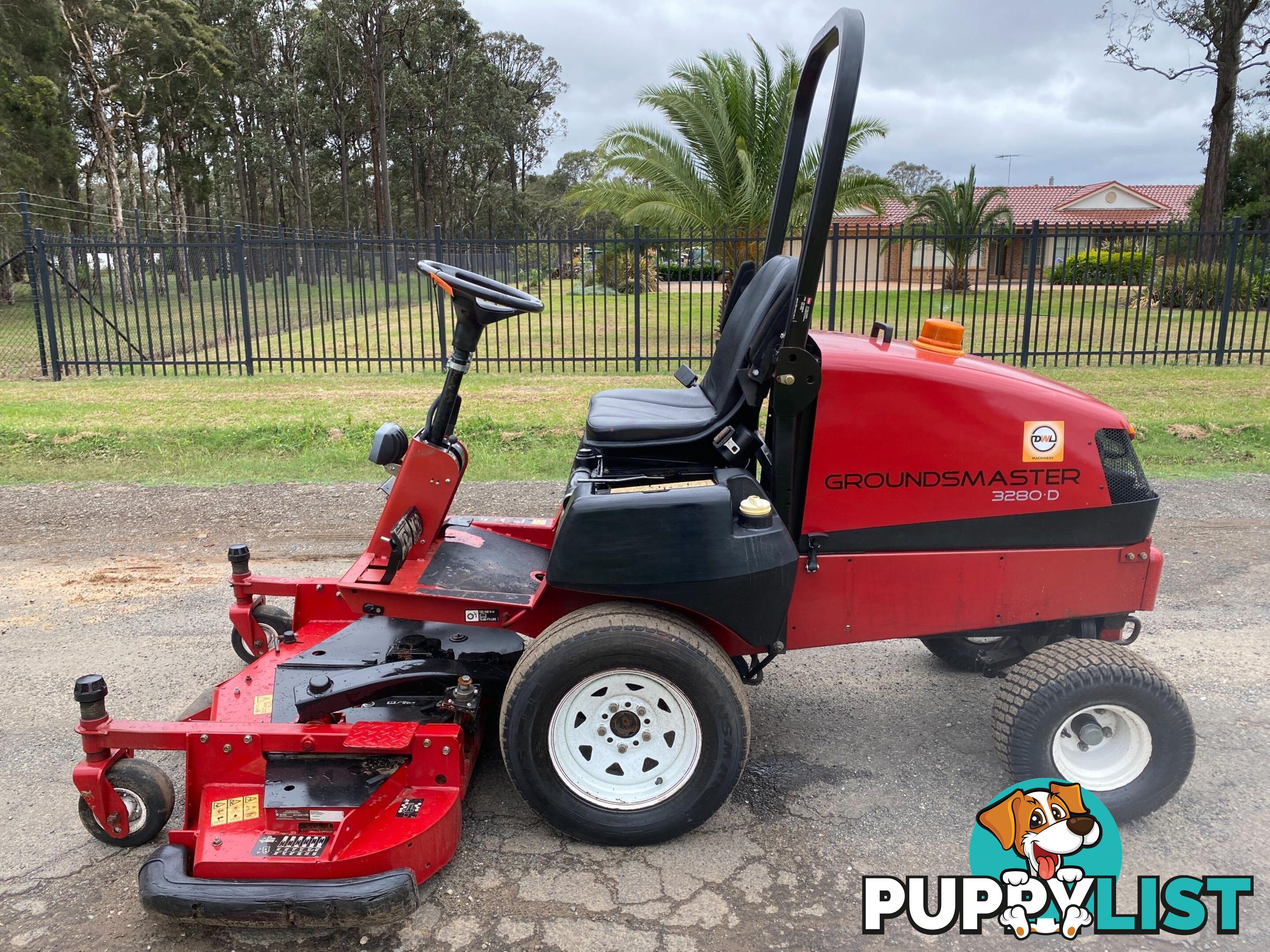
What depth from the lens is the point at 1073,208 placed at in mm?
49094

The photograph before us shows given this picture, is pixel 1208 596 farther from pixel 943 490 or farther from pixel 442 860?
pixel 442 860

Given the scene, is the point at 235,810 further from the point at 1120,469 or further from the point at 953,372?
the point at 1120,469

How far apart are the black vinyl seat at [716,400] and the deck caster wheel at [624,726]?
663 mm

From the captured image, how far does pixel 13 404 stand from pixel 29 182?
24.8 metres

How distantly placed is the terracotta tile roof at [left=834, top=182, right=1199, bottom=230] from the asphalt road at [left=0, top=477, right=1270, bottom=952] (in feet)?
140

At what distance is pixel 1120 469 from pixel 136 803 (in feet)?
11.1

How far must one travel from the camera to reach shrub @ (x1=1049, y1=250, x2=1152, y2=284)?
48.0ft

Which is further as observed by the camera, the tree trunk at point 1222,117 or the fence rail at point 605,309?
the tree trunk at point 1222,117

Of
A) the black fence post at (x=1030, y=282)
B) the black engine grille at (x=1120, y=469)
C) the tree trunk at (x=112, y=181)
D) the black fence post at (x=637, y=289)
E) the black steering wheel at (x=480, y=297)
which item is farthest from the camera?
the tree trunk at (x=112, y=181)

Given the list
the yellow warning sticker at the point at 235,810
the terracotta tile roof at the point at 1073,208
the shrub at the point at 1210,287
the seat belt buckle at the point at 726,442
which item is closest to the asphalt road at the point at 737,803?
the yellow warning sticker at the point at 235,810

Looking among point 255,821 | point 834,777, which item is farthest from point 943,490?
point 255,821

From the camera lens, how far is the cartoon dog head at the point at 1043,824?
9.59ft

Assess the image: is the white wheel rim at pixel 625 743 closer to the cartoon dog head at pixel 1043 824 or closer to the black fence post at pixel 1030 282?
the cartoon dog head at pixel 1043 824

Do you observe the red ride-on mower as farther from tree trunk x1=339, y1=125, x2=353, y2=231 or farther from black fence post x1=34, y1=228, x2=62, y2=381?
tree trunk x1=339, y1=125, x2=353, y2=231
